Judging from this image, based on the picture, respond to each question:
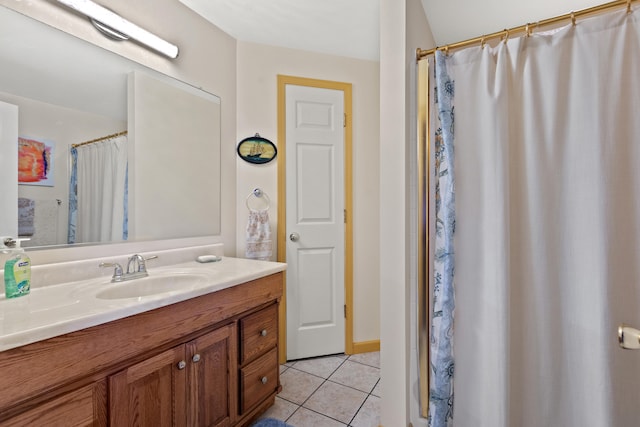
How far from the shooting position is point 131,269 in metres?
1.36

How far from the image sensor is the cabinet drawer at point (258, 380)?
4.61 ft

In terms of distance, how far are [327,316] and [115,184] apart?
5.60 feet

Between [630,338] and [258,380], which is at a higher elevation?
[630,338]

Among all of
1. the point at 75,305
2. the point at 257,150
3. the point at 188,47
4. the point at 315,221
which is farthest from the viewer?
the point at 315,221

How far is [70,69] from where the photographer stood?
126cm

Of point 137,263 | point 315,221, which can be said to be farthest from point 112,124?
point 315,221

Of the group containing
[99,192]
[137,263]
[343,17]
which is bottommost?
[137,263]

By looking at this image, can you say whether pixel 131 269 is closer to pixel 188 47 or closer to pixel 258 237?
Result: pixel 258 237

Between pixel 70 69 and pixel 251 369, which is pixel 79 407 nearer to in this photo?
pixel 251 369

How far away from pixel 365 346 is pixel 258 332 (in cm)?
118

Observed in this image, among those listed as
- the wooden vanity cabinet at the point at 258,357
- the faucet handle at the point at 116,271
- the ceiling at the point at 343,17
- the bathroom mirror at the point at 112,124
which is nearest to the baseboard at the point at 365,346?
the wooden vanity cabinet at the point at 258,357

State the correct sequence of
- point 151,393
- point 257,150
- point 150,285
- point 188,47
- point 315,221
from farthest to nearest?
point 315,221, point 257,150, point 188,47, point 150,285, point 151,393

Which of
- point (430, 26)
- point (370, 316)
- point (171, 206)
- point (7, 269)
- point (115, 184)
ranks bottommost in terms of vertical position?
point (370, 316)

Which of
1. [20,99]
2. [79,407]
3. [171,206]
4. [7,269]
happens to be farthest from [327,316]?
[20,99]
